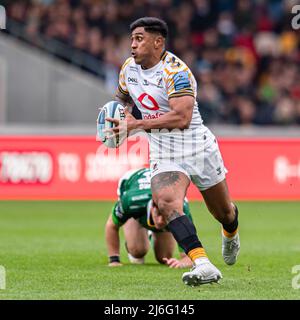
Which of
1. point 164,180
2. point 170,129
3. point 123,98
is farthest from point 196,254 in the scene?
point 123,98

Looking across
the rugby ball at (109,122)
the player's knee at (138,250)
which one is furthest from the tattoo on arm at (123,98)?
the player's knee at (138,250)

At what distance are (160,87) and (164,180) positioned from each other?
81 cm

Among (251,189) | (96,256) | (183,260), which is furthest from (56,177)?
(183,260)

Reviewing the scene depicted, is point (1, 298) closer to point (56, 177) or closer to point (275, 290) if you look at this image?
point (275, 290)

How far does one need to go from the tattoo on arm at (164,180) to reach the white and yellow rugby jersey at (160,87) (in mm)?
278

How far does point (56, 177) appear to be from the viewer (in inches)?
714

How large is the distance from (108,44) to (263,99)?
3.65 meters

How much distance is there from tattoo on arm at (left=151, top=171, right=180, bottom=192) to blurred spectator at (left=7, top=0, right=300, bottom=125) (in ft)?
42.5

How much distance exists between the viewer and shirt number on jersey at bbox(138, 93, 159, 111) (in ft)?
27.6

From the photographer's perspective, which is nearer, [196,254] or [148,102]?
[196,254]

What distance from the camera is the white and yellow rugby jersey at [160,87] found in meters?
8.17

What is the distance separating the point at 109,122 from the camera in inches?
326

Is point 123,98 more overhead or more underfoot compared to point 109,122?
more overhead

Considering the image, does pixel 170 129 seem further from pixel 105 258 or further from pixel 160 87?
pixel 105 258
